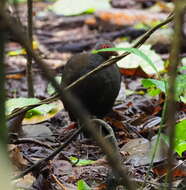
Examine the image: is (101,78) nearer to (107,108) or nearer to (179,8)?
(107,108)

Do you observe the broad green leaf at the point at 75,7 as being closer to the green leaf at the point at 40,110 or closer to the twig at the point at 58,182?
the green leaf at the point at 40,110

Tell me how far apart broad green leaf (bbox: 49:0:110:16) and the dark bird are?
3.79 m

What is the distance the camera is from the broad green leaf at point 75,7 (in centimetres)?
711

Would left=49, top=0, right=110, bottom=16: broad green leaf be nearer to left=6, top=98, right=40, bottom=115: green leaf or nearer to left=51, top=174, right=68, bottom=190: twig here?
left=6, top=98, right=40, bottom=115: green leaf

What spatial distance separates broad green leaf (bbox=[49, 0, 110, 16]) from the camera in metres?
7.11

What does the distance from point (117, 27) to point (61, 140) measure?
4042 millimetres

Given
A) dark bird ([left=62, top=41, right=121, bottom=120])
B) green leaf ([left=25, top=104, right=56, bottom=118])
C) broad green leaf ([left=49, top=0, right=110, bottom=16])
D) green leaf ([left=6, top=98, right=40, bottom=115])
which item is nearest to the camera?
green leaf ([left=6, top=98, right=40, bottom=115])

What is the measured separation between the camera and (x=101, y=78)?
3232 millimetres

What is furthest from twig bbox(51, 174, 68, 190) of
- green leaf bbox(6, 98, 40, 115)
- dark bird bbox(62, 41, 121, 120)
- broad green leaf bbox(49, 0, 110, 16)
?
broad green leaf bbox(49, 0, 110, 16)

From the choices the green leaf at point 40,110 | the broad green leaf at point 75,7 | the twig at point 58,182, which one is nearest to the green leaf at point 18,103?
the green leaf at point 40,110

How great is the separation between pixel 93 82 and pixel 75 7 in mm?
4175

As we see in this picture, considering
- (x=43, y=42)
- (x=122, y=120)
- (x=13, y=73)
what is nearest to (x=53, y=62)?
(x=13, y=73)

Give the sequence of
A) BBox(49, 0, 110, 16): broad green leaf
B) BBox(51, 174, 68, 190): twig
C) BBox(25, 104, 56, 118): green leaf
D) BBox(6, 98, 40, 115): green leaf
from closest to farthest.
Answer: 1. BBox(51, 174, 68, 190): twig
2. BBox(6, 98, 40, 115): green leaf
3. BBox(25, 104, 56, 118): green leaf
4. BBox(49, 0, 110, 16): broad green leaf

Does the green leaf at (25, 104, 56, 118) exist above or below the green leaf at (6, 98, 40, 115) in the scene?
below
